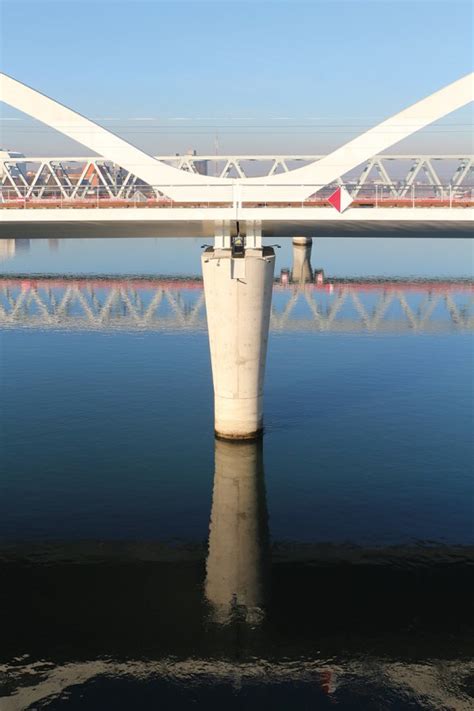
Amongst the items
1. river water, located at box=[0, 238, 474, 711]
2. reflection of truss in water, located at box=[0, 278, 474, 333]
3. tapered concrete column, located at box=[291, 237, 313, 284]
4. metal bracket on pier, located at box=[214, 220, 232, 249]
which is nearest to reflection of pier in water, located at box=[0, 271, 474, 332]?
reflection of truss in water, located at box=[0, 278, 474, 333]

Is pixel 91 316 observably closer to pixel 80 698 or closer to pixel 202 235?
pixel 202 235

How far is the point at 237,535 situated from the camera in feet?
107

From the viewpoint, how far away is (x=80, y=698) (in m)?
22.1

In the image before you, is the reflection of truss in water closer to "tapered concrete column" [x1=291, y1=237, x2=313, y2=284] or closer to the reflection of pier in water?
the reflection of pier in water

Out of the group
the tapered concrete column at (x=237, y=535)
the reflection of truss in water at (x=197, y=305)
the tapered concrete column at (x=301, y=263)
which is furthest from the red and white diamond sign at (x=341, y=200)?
the tapered concrete column at (x=301, y=263)

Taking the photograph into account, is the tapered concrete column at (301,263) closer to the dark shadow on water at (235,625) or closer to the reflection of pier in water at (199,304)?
the reflection of pier in water at (199,304)

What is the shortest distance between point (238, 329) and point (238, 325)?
24cm

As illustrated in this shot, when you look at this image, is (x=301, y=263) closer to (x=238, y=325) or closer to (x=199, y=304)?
(x=199, y=304)

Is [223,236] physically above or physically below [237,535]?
above

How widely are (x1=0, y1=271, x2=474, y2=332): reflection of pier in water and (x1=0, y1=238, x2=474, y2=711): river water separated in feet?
37.4

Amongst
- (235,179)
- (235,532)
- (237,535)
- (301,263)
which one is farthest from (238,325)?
(301,263)

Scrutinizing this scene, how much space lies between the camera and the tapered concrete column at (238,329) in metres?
39.0

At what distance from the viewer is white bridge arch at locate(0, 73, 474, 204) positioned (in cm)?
3922

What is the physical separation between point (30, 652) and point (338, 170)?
2803 centimetres
